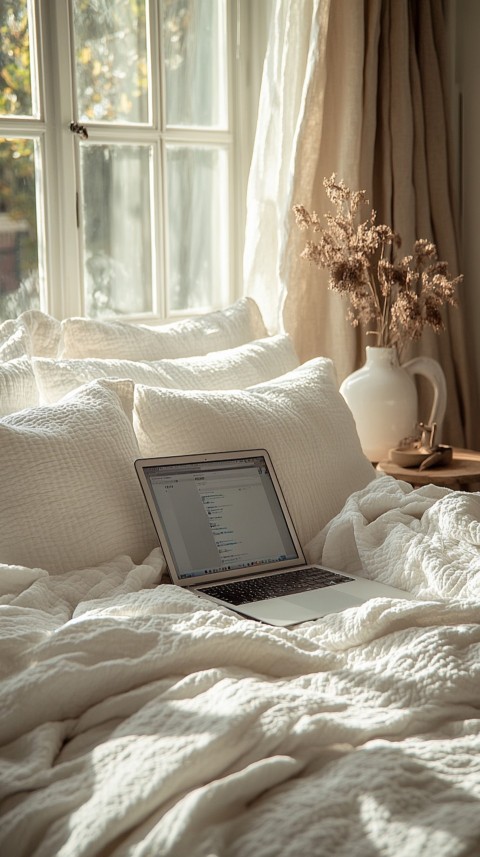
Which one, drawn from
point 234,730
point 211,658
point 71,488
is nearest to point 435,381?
point 71,488

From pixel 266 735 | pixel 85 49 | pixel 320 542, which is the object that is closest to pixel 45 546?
pixel 320 542

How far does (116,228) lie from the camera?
2750 mm

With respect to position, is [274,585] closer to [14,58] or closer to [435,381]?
[435,381]

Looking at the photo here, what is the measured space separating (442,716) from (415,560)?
18.6 inches

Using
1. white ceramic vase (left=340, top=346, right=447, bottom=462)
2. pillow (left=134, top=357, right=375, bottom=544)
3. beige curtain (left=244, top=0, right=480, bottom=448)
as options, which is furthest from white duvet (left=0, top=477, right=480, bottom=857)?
beige curtain (left=244, top=0, right=480, bottom=448)

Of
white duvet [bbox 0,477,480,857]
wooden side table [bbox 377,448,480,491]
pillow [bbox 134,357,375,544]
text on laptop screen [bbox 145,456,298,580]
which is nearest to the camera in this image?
white duvet [bbox 0,477,480,857]

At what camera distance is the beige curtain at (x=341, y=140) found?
2795 millimetres

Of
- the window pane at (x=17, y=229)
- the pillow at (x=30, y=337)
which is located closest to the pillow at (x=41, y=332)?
the pillow at (x=30, y=337)

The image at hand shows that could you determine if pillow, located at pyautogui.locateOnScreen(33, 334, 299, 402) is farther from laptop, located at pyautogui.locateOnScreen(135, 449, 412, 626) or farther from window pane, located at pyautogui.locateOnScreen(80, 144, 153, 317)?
window pane, located at pyautogui.locateOnScreen(80, 144, 153, 317)

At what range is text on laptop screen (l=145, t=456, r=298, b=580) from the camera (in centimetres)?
174

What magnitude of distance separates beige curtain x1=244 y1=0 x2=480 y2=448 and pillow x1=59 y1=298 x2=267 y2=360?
0.92 ft

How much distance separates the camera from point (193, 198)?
2934mm

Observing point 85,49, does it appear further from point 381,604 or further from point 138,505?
point 381,604

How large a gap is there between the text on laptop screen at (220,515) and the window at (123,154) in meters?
1.01
